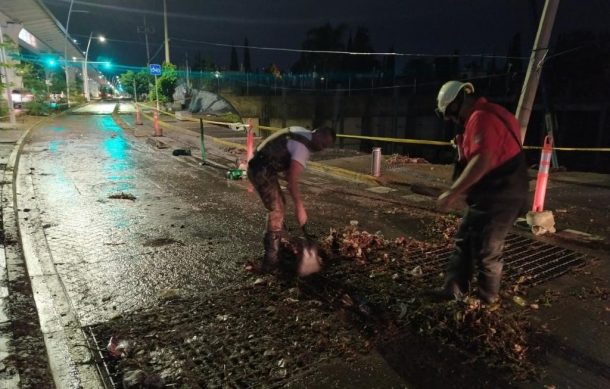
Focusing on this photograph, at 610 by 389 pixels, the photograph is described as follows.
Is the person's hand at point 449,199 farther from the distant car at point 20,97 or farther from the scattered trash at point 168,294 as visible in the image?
the distant car at point 20,97

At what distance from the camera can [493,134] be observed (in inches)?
121

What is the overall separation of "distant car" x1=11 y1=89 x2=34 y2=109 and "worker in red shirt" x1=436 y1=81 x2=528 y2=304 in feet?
79.7

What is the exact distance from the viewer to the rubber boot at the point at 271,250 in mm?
4426

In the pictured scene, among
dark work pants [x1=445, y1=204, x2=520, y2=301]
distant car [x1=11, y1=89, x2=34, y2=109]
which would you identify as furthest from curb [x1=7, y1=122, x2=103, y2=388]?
distant car [x1=11, y1=89, x2=34, y2=109]

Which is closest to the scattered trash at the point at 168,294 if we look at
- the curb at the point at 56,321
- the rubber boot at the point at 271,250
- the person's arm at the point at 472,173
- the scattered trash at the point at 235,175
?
the curb at the point at 56,321

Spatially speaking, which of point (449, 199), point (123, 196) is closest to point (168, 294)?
point (449, 199)

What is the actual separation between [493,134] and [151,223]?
4.91 metres

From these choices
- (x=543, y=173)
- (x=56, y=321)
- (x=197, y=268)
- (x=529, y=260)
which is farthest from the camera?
(x=543, y=173)

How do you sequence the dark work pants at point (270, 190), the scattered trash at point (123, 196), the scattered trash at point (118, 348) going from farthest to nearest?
the scattered trash at point (123, 196), the dark work pants at point (270, 190), the scattered trash at point (118, 348)

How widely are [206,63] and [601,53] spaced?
1450 inches

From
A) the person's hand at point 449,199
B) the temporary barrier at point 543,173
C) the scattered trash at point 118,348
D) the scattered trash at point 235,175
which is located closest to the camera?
the scattered trash at point 118,348

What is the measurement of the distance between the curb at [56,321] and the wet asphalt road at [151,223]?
96 millimetres

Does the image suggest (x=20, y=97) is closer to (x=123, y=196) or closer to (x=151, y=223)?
(x=123, y=196)

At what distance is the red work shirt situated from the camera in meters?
3.06
